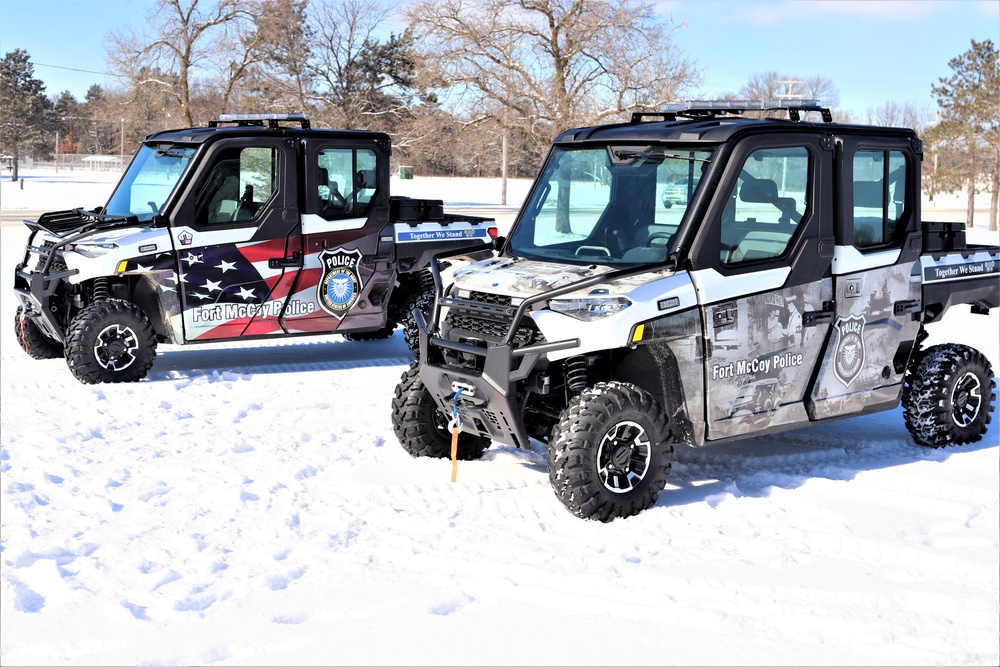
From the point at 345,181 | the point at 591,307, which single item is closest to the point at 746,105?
the point at 591,307

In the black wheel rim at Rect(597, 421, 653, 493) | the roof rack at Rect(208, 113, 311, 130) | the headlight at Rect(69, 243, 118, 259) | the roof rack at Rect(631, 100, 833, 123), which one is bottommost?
the black wheel rim at Rect(597, 421, 653, 493)

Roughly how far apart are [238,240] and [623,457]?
4.98 m

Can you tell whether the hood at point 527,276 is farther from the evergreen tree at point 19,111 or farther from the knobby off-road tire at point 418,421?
the evergreen tree at point 19,111

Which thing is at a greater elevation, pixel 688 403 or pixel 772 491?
pixel 688 403

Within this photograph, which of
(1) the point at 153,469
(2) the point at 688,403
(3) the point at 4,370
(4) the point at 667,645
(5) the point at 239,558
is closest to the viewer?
(4) the point at 667,645

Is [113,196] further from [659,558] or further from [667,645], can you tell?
[667,645]

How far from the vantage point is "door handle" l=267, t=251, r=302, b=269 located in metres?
9.78

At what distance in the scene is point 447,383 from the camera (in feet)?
20.3

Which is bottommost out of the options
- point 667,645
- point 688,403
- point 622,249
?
point 667,645

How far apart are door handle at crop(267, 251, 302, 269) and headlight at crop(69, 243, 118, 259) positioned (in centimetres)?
127

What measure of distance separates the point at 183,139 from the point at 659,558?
20.5 ft

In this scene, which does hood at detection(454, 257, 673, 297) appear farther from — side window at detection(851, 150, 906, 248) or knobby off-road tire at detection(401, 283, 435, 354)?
knobby off-road tire at detection(401, 283, 435, 354)

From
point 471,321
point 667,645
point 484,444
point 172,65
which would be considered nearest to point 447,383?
point 471,321

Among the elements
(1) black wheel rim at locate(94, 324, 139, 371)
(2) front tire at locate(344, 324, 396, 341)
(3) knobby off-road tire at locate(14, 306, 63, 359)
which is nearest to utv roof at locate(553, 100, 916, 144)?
(1) black wheel rim at locate(94, 324, 139, 371)
